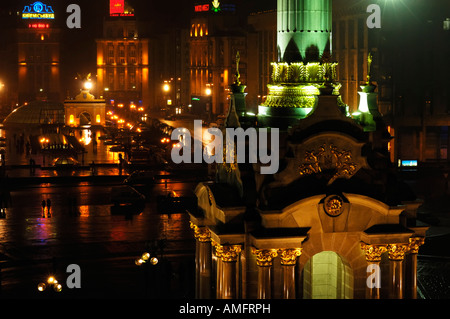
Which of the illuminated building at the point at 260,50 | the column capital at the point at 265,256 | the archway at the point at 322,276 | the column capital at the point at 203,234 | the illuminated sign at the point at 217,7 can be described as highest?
the illuminated sign at the point at 217,7

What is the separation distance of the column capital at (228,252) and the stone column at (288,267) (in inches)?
47.1

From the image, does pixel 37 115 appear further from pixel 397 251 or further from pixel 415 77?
pixel 397 251

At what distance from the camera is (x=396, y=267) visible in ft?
94.6

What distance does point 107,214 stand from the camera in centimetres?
6309

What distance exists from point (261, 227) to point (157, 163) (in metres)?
65.9

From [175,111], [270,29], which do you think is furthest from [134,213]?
[175,111]

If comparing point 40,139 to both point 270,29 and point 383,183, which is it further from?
point 383,183

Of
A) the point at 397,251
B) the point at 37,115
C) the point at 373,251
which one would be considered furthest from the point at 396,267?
the point at 37,115

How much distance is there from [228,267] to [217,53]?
166 m

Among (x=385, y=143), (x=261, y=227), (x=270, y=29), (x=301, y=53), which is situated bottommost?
(x=261, y=227)

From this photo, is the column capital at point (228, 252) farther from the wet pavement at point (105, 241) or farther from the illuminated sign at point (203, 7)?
the illuminated sign at point (203, 7)

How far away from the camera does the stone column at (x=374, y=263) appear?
1126 inches

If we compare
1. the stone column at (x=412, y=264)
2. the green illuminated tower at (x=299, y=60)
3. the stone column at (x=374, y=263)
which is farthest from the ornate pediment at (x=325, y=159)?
the stone column at (x=412, y=264)

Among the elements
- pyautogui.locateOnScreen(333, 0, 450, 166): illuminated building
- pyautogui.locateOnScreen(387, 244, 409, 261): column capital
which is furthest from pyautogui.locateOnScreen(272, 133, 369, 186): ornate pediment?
pyautogui.locateOnScreen(333, 0, 450, 166): illuminated building
